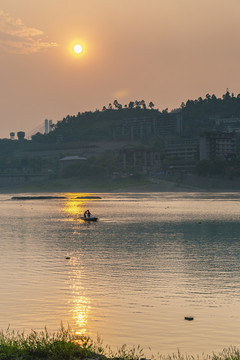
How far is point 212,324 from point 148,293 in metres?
9.11

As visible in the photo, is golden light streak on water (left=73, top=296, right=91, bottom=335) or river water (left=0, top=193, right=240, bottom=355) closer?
river water (left=0, top=193, right=240, bottom=355)

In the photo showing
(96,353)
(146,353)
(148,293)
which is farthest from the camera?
(148,293)

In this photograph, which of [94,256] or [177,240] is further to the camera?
[177,240]

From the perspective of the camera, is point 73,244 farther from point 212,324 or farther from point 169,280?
point 212,324

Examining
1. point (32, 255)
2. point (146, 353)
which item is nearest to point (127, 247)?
point (32, 255)

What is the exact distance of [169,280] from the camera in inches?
1711

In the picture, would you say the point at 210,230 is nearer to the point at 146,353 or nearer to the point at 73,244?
the point at 73,244

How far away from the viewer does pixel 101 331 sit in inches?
1110

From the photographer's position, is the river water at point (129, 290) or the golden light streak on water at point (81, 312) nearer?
the river water at point (129, 290)

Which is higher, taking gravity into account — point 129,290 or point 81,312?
point 81,312

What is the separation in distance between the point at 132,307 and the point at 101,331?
231 inches

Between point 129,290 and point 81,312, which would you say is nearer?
point 81,312

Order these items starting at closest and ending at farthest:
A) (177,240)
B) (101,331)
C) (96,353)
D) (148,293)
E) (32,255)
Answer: (96,353) < (101,331) < (148,293) < (32,255) < (177,240)

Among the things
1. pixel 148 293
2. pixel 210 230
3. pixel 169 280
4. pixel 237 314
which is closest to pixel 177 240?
pixel 210 230
